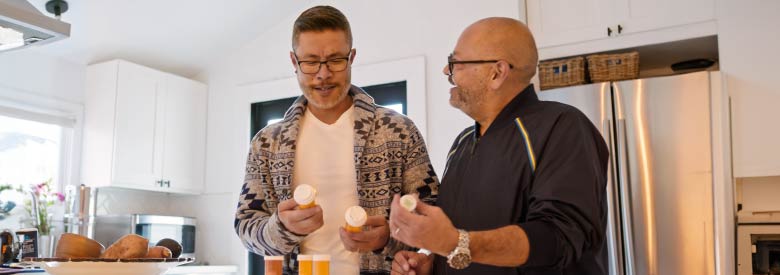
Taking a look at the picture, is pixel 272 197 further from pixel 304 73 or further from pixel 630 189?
pixel 630 189

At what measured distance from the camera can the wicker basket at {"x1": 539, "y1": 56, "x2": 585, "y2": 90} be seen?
3.88 m

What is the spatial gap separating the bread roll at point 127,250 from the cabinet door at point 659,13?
3037 millimetres

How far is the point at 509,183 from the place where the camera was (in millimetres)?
1408

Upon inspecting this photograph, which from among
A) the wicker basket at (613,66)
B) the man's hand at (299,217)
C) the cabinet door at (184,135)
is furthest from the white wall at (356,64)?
the man's hand at (299,217)

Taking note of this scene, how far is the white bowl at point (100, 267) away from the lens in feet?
4.76

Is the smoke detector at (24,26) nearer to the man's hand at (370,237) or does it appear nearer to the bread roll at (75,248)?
the bread roll at (75,248)

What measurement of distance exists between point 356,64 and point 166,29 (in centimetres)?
127

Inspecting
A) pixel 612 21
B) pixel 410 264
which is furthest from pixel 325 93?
pixel 612 21

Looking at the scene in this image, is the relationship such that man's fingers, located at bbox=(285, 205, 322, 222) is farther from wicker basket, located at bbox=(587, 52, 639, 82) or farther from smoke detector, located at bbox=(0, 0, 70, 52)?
wicker basket, located at bbox=(587, 52, 639, 82)

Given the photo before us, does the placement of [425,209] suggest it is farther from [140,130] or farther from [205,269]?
[140,130]

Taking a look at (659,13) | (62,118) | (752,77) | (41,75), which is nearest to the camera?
(752,77)

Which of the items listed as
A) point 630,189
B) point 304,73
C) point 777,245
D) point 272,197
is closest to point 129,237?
point 272,197

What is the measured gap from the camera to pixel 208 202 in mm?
5234

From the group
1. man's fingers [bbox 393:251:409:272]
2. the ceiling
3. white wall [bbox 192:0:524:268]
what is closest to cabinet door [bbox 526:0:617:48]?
white wall [bbox 192:0:524:268]
